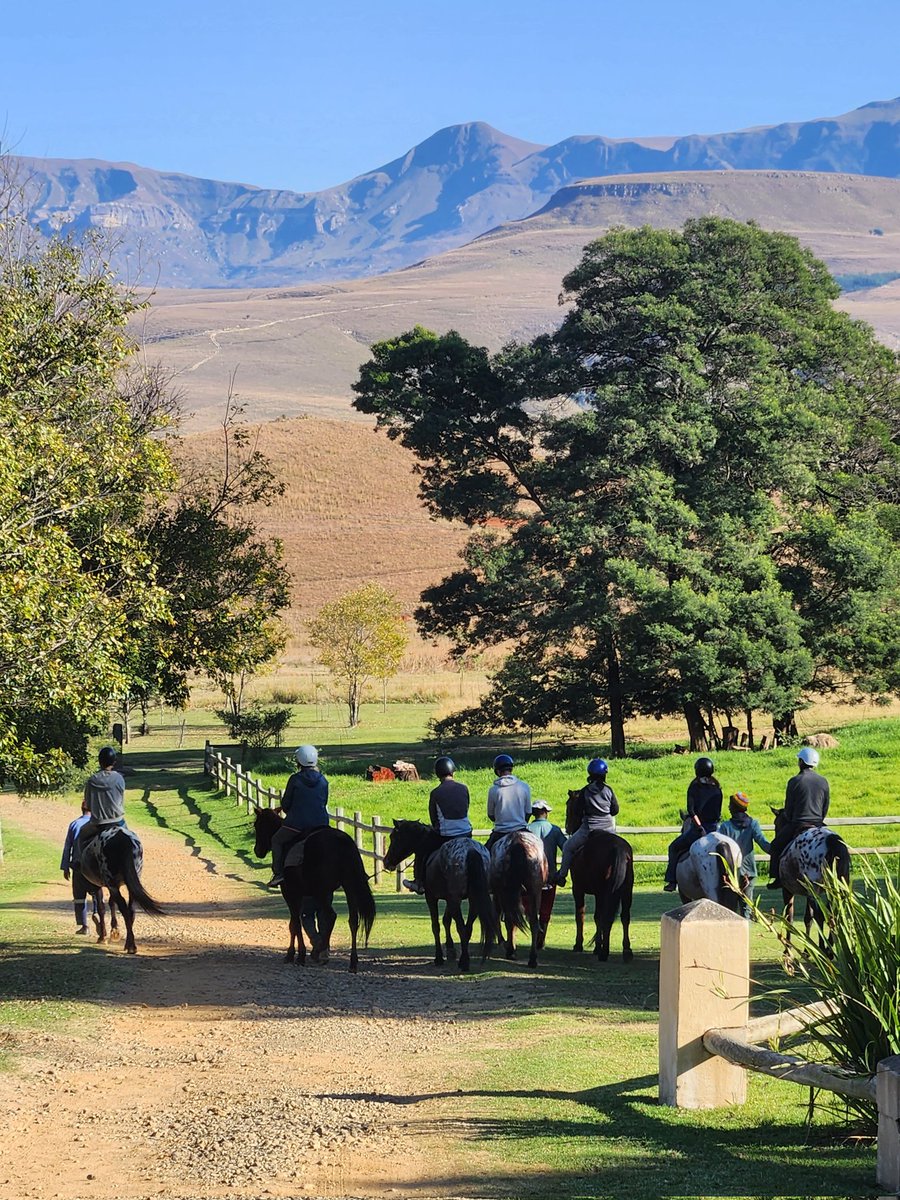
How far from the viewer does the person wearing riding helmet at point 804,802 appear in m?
15.2

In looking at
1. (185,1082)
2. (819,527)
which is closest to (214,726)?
(819,527)

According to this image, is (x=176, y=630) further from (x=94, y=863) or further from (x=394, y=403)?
(x=394, y=403)

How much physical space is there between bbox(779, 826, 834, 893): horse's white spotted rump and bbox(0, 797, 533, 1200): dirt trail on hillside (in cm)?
336

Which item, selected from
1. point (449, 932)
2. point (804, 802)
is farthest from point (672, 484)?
point (449, 932)

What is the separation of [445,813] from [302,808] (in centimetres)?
154

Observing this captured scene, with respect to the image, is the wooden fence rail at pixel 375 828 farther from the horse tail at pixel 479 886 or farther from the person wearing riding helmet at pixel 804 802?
the horse tail at pixel 479 886

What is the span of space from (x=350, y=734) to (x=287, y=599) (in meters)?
25.1

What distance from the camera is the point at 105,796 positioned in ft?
53.7

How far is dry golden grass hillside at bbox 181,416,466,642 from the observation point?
9869cm

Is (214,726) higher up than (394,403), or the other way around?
(394,403)

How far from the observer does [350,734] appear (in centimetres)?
5394

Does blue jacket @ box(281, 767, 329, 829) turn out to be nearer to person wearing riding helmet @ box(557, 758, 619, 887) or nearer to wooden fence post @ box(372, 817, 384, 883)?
person wearing riding helmet @ box(557, 758, 619, 887)

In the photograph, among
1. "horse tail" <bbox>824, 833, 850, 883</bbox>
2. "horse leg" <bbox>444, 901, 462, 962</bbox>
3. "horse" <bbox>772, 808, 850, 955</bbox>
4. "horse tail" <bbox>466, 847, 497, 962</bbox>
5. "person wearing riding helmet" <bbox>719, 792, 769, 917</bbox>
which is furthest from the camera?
"person wearing riding helmet" <bbox>719, 792, 769, 917</bbox>

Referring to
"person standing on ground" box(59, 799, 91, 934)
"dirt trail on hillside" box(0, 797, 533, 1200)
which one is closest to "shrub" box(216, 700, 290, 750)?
"person standing on ground" box(59, 799, 91, 934)
